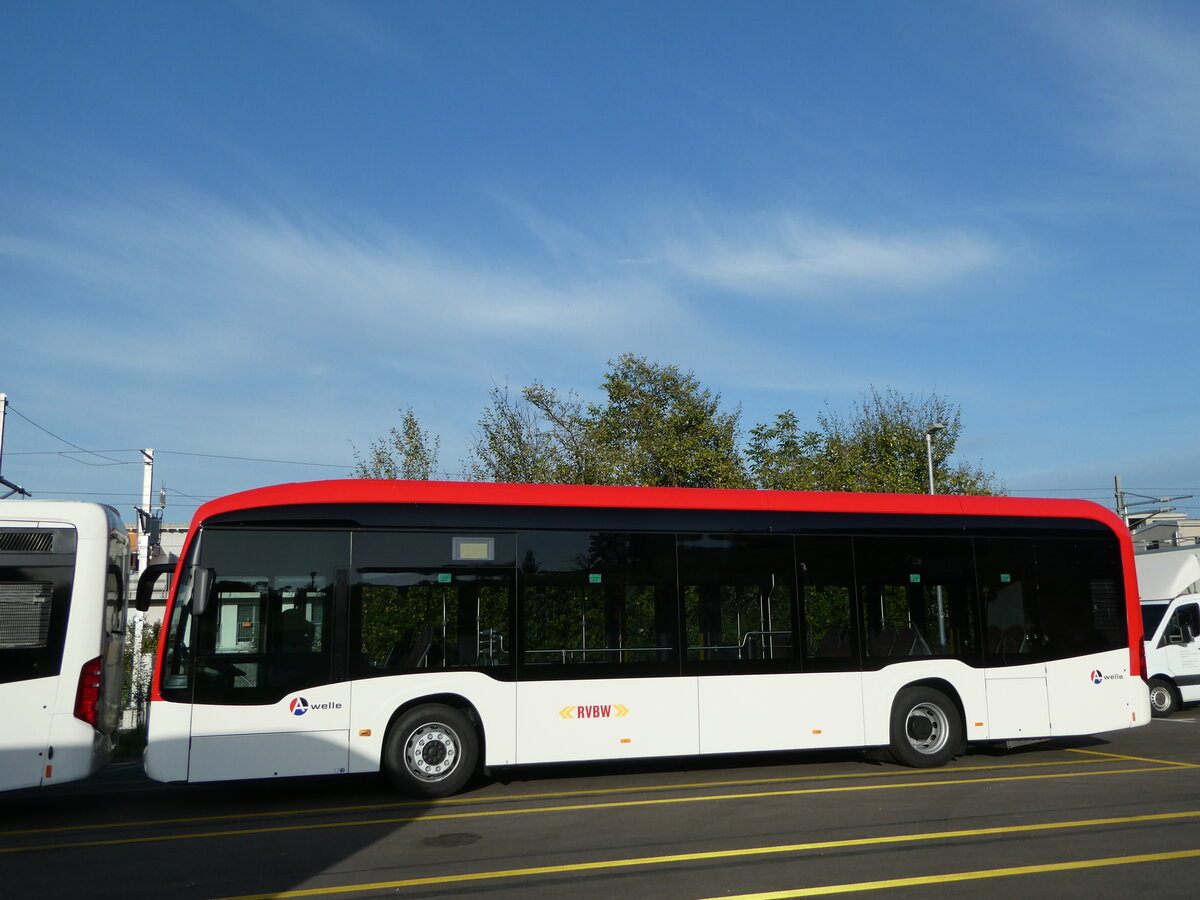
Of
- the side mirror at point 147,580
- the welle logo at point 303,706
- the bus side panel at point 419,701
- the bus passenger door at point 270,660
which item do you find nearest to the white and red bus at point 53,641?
the side mirror at point 147,580

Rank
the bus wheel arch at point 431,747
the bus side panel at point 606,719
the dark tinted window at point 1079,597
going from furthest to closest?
the dark tinted window at point 1079,597 → the bus side panel at point 606,719 → the bus wheel arch at point 431,747

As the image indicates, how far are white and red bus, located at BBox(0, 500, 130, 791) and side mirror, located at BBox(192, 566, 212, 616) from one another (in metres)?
1.03

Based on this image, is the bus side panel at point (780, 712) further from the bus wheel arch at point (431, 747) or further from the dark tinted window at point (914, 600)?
the bus wheel arch at point (431, 747)

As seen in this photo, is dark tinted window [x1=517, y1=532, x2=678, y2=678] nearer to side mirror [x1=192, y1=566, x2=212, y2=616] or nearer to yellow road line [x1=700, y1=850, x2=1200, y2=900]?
side mirror [x1=192, y1=566, x2=212, y2=616]

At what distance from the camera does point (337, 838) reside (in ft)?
28.1

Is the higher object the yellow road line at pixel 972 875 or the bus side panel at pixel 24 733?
the bus side panel at pixel 24 733

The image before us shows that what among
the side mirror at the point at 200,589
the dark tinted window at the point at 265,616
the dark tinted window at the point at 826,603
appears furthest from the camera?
the dark tinted window at the point at 826,603

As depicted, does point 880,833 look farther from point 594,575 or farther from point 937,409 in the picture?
point 937,409

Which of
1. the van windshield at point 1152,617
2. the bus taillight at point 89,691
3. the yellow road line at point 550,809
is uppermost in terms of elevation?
the van windshield at point 1152,617

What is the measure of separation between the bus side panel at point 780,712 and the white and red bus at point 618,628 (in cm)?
2

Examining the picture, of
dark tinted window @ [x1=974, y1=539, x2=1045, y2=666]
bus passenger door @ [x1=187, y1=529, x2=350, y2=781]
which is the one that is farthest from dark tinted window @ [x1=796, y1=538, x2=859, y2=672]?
bus passenger door @ [x1=187, y1=529, x2=350, y2=781]

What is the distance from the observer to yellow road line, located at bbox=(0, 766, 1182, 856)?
8.67 metres


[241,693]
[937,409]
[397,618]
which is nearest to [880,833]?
[397,618]

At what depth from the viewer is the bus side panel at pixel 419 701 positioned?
1027 centimetres
